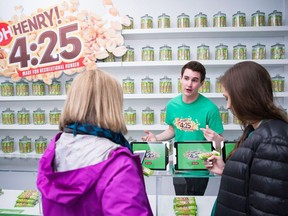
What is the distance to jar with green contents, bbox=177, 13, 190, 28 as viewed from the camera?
10.3ft

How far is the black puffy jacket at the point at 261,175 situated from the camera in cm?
93

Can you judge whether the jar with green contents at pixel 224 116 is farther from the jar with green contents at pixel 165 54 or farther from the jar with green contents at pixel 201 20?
the jar with green contents at pixel 201 20

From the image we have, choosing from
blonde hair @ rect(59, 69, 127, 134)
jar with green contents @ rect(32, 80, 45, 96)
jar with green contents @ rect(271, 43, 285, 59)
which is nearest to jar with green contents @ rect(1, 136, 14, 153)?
jar with green contents @ rect(32, 80, 45, 96)

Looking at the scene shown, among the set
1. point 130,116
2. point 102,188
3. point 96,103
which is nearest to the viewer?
point 102,188

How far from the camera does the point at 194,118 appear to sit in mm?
2168

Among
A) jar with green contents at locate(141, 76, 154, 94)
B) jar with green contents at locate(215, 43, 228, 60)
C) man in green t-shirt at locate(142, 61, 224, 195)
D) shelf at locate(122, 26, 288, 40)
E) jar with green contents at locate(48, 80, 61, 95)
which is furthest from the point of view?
jar with green contents at locate(48, 80, 61, 95)

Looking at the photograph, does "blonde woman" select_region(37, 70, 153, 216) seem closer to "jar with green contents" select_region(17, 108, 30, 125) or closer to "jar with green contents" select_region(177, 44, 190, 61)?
"jar with green contents" select_region(177, 44, 190, 61)

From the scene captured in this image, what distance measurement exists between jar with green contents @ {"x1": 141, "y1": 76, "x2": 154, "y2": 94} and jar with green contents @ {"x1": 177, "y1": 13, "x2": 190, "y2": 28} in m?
0.66

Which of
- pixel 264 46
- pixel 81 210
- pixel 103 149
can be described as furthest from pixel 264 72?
pixel 264 46

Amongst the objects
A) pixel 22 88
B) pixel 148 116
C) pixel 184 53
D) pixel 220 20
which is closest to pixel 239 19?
pixel 220 20

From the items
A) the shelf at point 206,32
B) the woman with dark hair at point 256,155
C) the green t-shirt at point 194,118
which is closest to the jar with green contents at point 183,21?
the shelf at point 206,32

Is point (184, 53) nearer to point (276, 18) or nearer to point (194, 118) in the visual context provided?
point (276, 18)

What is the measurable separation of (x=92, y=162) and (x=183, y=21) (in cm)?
258

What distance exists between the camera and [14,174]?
63.2 inches
